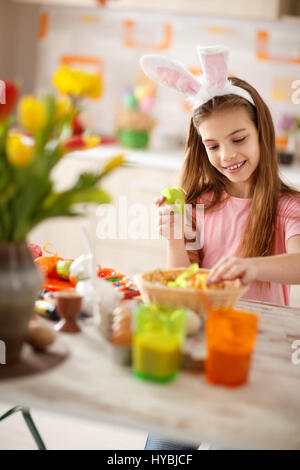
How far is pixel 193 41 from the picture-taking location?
3.77 meters

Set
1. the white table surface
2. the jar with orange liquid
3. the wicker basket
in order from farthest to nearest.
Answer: the wicker basket → the jar with orange liquid → the white table surface

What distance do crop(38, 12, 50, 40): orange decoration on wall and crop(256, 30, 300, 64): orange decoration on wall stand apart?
4.54 feet

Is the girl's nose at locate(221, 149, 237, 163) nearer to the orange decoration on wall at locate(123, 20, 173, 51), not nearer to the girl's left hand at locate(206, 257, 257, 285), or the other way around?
the girl's left hand at locate(206, 257, 257, 285)

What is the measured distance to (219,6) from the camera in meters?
3.35

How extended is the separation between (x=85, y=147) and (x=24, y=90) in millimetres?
3320

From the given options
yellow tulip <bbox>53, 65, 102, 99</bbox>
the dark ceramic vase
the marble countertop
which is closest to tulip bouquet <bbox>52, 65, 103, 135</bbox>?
yellow tulip <bbox>53, 65, 102, 99</bbox>

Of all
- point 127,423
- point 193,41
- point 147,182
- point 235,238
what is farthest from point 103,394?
point 193,41

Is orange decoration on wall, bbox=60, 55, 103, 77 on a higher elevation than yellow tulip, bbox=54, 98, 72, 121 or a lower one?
higher

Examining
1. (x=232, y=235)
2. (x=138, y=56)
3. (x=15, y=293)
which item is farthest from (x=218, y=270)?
(x=138, y=56)

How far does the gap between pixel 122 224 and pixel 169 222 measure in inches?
73.7

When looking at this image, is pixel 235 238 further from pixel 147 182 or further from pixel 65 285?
pixel 147 182

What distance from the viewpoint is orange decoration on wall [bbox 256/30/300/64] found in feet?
11.8

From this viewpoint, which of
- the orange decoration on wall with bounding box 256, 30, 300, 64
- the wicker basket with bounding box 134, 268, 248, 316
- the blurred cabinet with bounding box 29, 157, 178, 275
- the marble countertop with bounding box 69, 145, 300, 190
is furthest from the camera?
the orange decoration on wall with bounding box 256, 30, 300, 64

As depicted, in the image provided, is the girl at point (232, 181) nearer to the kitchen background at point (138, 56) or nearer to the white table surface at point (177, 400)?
the white table surface at point (177, 400)
